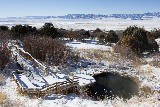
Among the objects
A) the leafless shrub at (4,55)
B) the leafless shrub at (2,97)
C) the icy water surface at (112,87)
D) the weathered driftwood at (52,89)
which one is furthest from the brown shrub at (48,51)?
the leafless shrub at (2,97)

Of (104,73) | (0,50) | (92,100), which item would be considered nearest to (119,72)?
(104,73)

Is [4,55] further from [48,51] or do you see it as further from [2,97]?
[2,97]

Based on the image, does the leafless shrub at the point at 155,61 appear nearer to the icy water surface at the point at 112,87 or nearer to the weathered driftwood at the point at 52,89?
the icy water surface at the point at 112,87

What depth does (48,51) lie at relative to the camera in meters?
37.9

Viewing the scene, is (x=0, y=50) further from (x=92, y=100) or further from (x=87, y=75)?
(x=92, y=100)

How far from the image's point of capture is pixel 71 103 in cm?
2277

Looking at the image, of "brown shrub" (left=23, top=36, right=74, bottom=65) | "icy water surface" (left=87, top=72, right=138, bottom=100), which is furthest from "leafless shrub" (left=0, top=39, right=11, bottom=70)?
"icy water surface" (left=87, top=72, right=138, bottom=100)

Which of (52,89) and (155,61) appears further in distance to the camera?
(155,61)

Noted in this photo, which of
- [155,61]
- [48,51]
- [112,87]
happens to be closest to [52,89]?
[112,87]

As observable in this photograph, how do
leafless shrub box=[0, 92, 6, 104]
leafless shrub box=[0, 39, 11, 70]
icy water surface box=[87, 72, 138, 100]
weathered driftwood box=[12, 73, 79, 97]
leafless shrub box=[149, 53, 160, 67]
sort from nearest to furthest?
leafless shrub box=[0, 92, 6, 104] < weathered driftwood box=[12, 73, 79, 97] < icy water surface box=[87, 72, 138, 100] < leafless shrub box=[0, 39, 11, 70] < leafless shrub box=[149, 53, 160, 67]

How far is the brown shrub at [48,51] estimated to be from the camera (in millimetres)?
37156

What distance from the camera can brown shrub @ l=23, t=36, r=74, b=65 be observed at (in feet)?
122

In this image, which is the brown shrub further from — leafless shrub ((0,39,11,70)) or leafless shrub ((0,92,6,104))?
leafless shrub ((0,92,6,104))

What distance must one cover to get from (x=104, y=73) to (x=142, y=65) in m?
6.23
